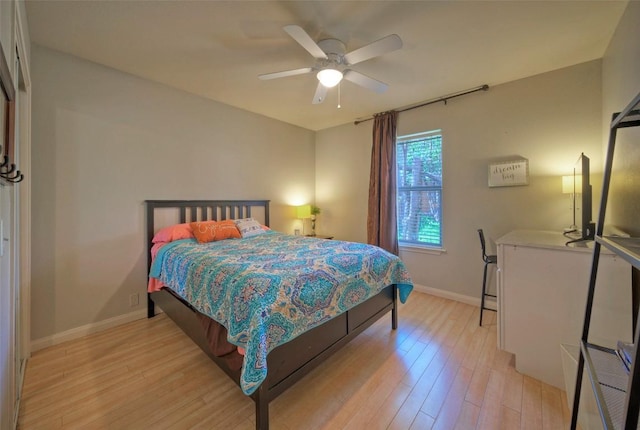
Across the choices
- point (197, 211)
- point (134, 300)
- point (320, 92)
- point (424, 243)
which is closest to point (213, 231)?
point (197, 211)

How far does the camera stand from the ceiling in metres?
1.76

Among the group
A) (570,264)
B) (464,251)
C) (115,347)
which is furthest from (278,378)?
(464,251)

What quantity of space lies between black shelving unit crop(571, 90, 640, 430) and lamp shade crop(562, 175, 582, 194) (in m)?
1.39

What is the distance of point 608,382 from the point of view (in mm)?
960

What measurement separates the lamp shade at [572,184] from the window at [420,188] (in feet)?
4.05

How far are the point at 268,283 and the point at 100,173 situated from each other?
2.30 m

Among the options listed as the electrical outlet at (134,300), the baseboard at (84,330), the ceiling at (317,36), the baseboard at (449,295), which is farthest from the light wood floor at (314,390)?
the ceiling at (317,36)

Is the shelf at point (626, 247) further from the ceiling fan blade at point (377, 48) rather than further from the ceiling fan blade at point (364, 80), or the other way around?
the ceiling fan blade at point (364, 80)

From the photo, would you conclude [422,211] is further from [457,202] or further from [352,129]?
[352,129]

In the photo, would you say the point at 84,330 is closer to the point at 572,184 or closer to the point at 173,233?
the point at 173,233

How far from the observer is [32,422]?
1460mm

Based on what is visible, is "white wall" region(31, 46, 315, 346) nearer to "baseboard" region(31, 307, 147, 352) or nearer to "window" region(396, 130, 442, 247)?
"baseboard" region(31, 307, 147, 352)

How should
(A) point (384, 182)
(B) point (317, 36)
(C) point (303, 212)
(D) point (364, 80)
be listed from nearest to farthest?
(B) point (317, 36) < (D) point (364, 80) < (A) point (384, 182) < (C) point (303, 212)

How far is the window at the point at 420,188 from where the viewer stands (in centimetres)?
A: 343
